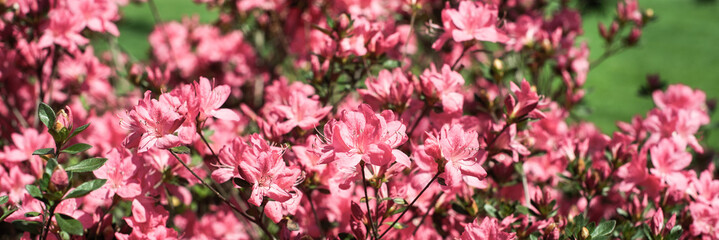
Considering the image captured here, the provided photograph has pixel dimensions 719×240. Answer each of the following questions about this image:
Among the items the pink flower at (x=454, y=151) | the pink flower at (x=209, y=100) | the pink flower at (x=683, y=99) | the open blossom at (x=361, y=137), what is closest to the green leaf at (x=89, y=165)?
the pink flower at (x=209, y=100)

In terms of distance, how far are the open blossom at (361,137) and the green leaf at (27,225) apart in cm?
69

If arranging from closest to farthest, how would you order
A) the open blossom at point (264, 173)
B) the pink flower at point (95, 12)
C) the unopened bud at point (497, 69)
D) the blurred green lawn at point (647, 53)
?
the open blossom at point (264, 173) → the unopened bud at point (497, 69) → the pink flower at point (95, 12) → the blurred green lawn at point (647, 53)

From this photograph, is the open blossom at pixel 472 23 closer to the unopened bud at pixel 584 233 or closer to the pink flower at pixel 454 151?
the pink flower at pixel 454 151

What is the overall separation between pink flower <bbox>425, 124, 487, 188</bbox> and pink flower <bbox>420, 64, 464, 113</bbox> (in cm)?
27

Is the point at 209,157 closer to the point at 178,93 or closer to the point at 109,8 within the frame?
the point at 178,93

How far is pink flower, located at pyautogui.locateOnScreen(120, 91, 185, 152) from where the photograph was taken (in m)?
1.26

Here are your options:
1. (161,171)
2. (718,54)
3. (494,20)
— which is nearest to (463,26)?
(494,20)

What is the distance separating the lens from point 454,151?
4.28 feet

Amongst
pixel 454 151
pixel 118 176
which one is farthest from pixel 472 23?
pixel 118 176

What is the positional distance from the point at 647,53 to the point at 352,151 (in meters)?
6.74

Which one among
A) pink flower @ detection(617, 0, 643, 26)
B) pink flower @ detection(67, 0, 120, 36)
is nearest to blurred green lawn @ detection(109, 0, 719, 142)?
pink flower @ detection(617, 0, 643, 26)

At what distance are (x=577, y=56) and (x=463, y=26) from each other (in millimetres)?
1196

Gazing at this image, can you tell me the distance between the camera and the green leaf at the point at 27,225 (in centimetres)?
131

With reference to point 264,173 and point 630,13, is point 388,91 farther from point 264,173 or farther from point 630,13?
point 630,13
